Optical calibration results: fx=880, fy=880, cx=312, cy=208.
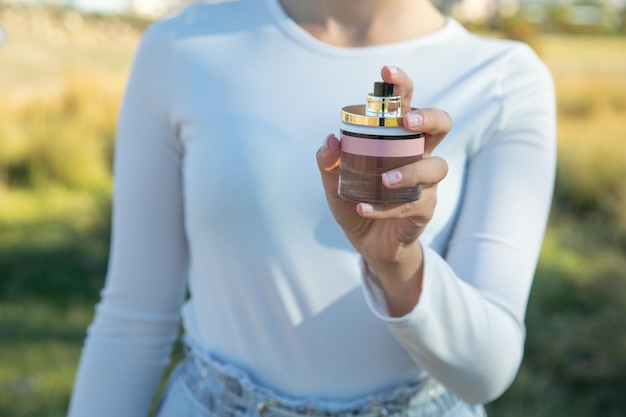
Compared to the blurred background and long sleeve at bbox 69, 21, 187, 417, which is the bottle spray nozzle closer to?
long sleeve at bbox 69, 21, 187, 417

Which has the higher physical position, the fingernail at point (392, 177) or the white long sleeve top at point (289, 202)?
the fingernail at point (392, 177)

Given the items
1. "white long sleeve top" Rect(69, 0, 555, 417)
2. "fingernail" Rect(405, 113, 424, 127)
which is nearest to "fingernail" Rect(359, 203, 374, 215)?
"fingernail" Rect(405, 113, 424, 127)

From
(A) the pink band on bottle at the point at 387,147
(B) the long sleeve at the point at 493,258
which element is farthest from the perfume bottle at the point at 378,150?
(B) the long sleeve at the point at 493,258

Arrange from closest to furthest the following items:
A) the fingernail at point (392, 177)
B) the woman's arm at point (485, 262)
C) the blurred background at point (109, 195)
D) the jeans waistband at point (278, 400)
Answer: the fingernail at point (392, 177) → the woman's arm at point (485, 262) → the jeans waistband at point (278, 400) → the blurred background at point (109, 195)

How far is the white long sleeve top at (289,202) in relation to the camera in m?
1.35

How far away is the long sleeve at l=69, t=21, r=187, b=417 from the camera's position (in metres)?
1.42

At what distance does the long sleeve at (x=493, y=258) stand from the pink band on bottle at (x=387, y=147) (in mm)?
214

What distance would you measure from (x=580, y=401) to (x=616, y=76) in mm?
4883

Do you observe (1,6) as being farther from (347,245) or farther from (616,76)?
(347,245)

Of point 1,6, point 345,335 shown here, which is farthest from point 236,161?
point 1,6

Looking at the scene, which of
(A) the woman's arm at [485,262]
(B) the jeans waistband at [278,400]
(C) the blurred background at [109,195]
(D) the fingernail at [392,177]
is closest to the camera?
(D) the fingernail at [392,177]

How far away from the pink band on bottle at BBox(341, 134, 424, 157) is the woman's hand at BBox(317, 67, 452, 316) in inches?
0.6

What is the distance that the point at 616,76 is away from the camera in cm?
813

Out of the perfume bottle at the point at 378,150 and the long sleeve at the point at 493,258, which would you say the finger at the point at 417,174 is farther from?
the long sleeve at the point at 493,258
